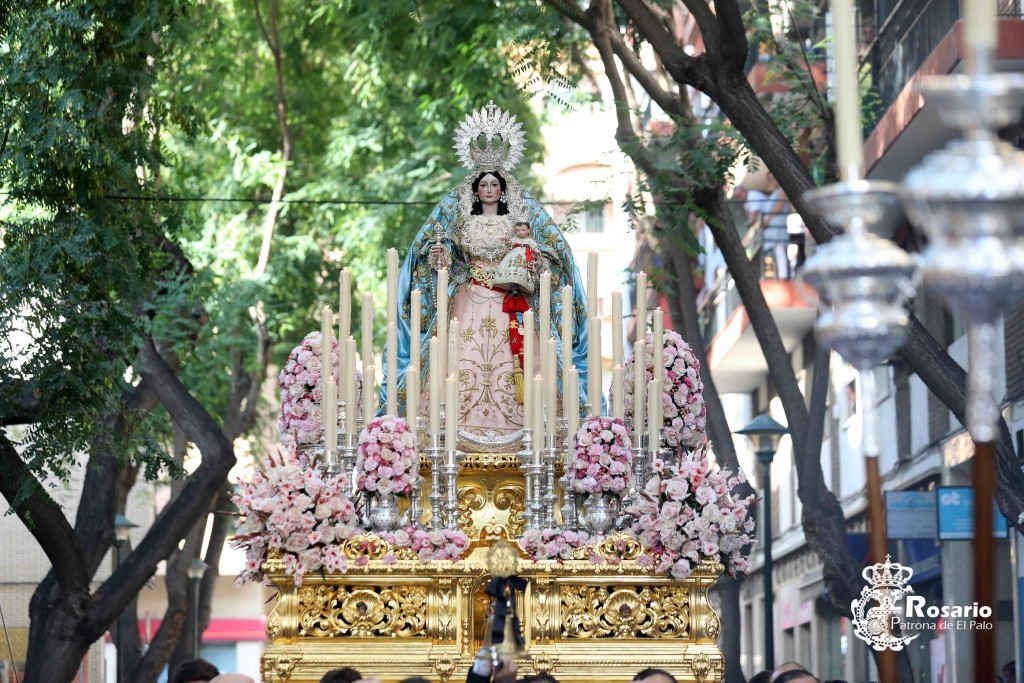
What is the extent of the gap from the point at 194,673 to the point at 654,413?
3.03 metres

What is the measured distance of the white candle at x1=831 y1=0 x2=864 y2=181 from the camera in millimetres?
3709

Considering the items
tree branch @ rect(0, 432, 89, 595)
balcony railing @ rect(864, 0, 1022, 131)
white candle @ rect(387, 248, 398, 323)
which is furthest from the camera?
balcony railing @ rect(864, 0, 1022, 131)

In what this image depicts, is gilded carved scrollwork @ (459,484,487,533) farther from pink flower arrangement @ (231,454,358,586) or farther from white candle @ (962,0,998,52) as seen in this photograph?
white candle @ (962,0,998,52)

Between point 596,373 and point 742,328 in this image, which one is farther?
point 742,328

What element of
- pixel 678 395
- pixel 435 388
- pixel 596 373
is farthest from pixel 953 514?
pixel 435 388

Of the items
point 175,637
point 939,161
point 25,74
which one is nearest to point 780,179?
point 25,74

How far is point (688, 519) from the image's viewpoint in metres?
8.99

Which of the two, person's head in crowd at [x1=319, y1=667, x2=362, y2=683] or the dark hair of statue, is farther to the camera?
the dark hair of statue

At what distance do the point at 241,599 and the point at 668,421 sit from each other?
3843cm

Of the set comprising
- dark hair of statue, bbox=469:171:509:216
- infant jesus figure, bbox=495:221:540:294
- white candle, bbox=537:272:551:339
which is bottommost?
white candle, bbox=537:272:551:339

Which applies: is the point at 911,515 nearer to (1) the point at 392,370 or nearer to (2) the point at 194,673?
(1) the point at 392,370

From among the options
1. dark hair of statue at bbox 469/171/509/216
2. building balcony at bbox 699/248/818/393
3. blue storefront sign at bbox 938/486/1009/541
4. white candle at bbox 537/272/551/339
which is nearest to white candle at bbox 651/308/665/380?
white candle at bbox 537/272/551/339

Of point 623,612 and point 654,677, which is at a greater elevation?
point 623,612

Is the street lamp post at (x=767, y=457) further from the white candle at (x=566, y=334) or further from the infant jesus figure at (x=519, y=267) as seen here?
the white candle at (x=566, y=334)
